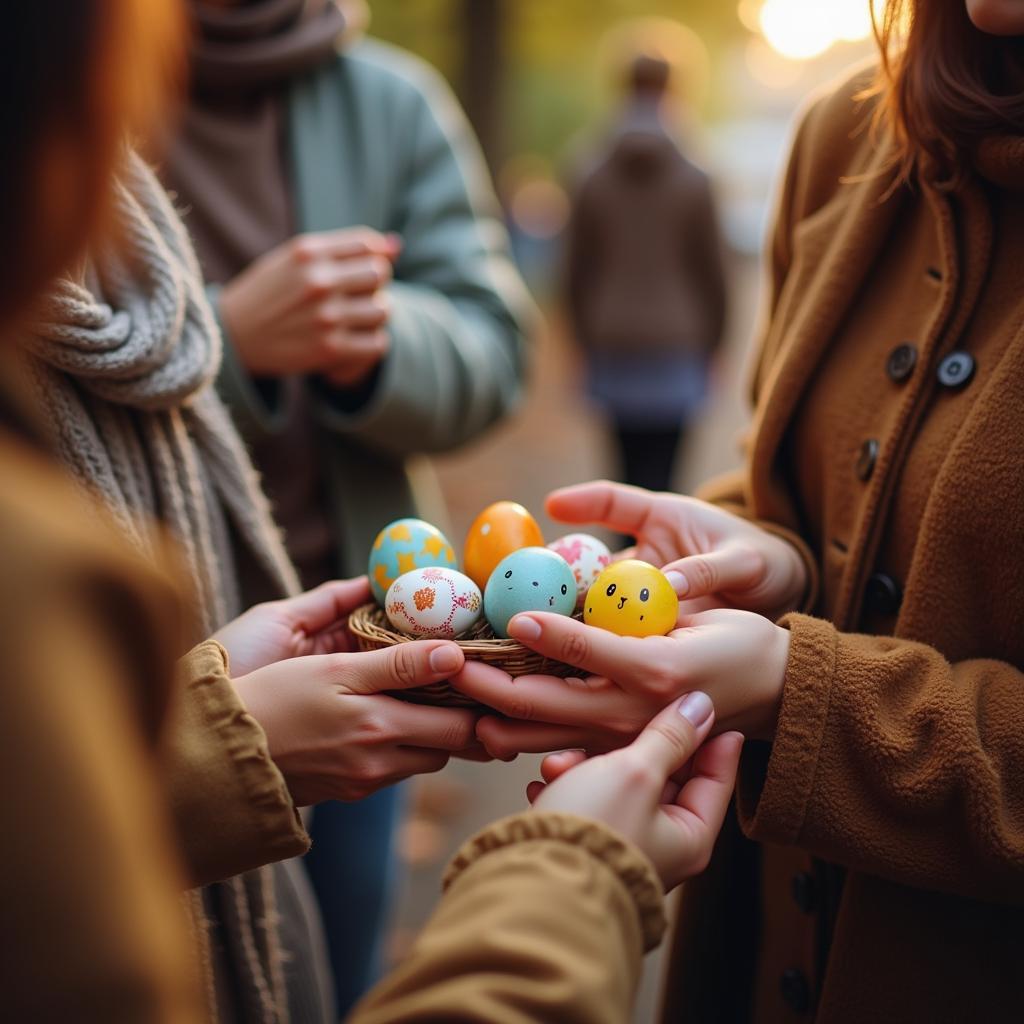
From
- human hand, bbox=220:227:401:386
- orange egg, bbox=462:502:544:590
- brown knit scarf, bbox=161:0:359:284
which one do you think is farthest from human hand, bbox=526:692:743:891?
brown knit scarf, bbox=161:0:359:284

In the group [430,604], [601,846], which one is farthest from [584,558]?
[601,846]

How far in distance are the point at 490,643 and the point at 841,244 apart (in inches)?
34.4

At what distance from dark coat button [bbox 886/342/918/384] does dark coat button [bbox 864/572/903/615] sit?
0.30 meters

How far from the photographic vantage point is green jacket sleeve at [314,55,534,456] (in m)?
2.29

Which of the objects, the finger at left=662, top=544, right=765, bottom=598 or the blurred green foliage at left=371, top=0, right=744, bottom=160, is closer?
the finger at left=662, top=544, right=765, bottom=598

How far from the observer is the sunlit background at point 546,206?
4.14 meters

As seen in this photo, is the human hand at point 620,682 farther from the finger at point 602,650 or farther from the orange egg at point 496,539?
the orange egg at point 496,539

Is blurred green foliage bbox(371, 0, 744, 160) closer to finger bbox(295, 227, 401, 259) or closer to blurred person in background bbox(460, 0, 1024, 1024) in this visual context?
finger bbox(295, 227, 401, 259)

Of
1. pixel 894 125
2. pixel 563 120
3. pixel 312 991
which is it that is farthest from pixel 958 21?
pixel 563 120

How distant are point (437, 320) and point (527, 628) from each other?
117cm

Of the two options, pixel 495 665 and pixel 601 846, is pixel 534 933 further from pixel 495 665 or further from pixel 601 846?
pixel 495 665

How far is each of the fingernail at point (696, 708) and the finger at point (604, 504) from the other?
0.55 m

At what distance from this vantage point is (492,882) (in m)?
1.00

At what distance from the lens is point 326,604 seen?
1758mm
